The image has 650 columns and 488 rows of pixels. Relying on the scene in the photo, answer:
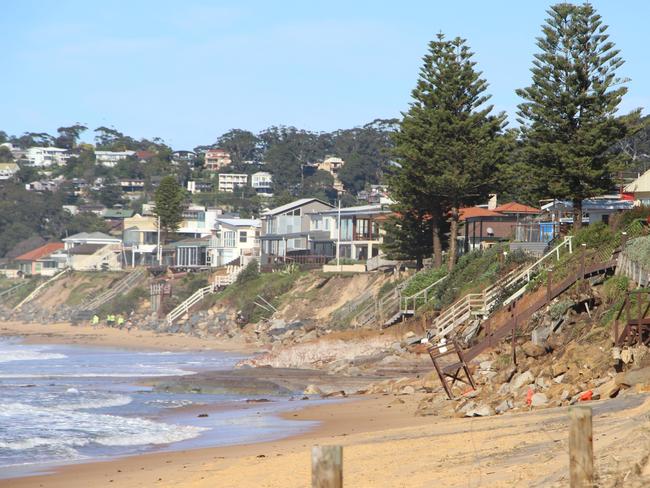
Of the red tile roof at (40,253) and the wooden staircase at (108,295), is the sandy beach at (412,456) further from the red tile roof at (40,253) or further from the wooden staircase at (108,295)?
the red tile roof at (40,253)

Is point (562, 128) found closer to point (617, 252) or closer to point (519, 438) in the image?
point (617, 252)

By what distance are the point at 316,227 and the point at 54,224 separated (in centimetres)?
8387

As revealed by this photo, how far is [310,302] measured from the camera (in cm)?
6719

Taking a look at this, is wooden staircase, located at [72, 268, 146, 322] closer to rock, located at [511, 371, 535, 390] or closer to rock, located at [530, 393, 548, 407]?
rock, located at [511, 371, 535, 390]

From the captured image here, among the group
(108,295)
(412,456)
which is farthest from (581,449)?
(108,295)

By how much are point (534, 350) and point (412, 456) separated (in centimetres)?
1230

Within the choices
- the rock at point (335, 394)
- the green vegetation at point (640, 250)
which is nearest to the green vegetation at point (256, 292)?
the rock at point (335, 394)

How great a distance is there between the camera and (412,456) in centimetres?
1692

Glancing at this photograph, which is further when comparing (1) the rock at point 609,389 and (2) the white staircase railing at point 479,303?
(2) the white staircase railing at point 479,303

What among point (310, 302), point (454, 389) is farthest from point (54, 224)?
point (454, 389)

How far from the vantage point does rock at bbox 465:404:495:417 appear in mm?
22297

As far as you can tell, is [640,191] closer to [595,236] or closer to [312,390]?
[595,236]

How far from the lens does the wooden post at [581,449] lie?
10.1 m

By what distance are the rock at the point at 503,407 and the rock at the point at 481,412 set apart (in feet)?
0.41
